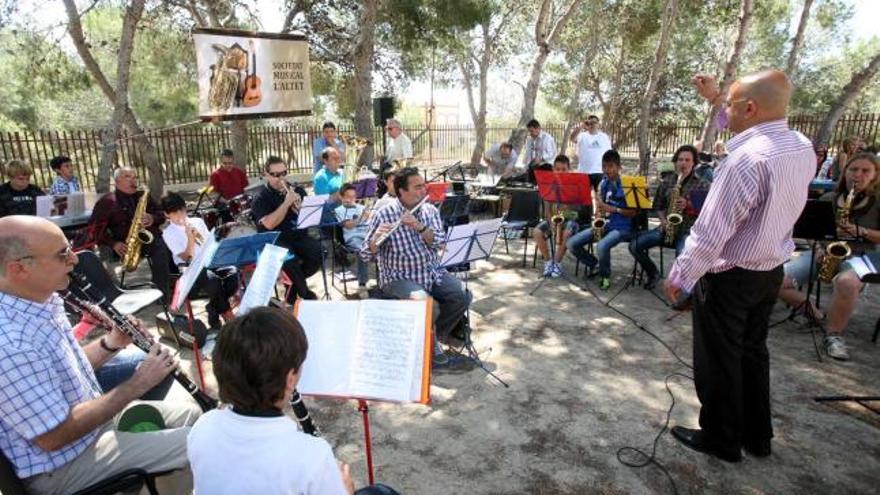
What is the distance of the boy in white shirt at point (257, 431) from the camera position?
1424mm

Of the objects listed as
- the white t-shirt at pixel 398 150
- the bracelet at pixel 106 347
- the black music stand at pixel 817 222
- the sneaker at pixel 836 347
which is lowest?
the sneaker at pixel 836 347

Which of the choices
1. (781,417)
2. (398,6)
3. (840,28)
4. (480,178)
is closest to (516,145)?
(480,178)

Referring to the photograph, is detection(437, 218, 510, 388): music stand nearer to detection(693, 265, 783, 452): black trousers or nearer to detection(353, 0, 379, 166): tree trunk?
detection(693, 265, 783, 452): black trousers

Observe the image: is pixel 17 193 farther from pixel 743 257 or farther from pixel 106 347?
pixel 743 257

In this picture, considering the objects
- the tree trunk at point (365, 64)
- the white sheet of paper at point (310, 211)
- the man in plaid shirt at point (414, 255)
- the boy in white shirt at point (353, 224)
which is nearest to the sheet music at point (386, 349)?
the man in plaid shirt at point (414, 255)

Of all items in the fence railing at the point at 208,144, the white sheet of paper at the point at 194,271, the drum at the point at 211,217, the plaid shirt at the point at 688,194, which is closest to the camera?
the white sheet of paper at the point at 194,271

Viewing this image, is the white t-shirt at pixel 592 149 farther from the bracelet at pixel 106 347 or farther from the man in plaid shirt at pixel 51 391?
the man in plaid shirt at pixel 51 391

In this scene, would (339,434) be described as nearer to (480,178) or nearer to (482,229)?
(482,229)

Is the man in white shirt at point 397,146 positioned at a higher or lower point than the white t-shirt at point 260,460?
higher

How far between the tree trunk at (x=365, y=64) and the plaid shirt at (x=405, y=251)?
691 centimetres

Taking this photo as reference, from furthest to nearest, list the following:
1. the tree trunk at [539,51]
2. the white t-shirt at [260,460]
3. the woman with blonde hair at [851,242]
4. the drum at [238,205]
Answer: the tree trunk at [539,51] < the drum at [238,205] < the woman with blonde hair at [851,242] < the white t-shirt at [260,460]

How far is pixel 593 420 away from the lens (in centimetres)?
358

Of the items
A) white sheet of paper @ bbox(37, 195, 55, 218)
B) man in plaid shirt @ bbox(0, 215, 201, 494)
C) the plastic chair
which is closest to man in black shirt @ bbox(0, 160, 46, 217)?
white sheet of paper @ bbox(37, 195, 55, 218)

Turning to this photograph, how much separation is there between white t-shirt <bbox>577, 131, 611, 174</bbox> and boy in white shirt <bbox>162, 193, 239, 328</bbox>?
6396mm
